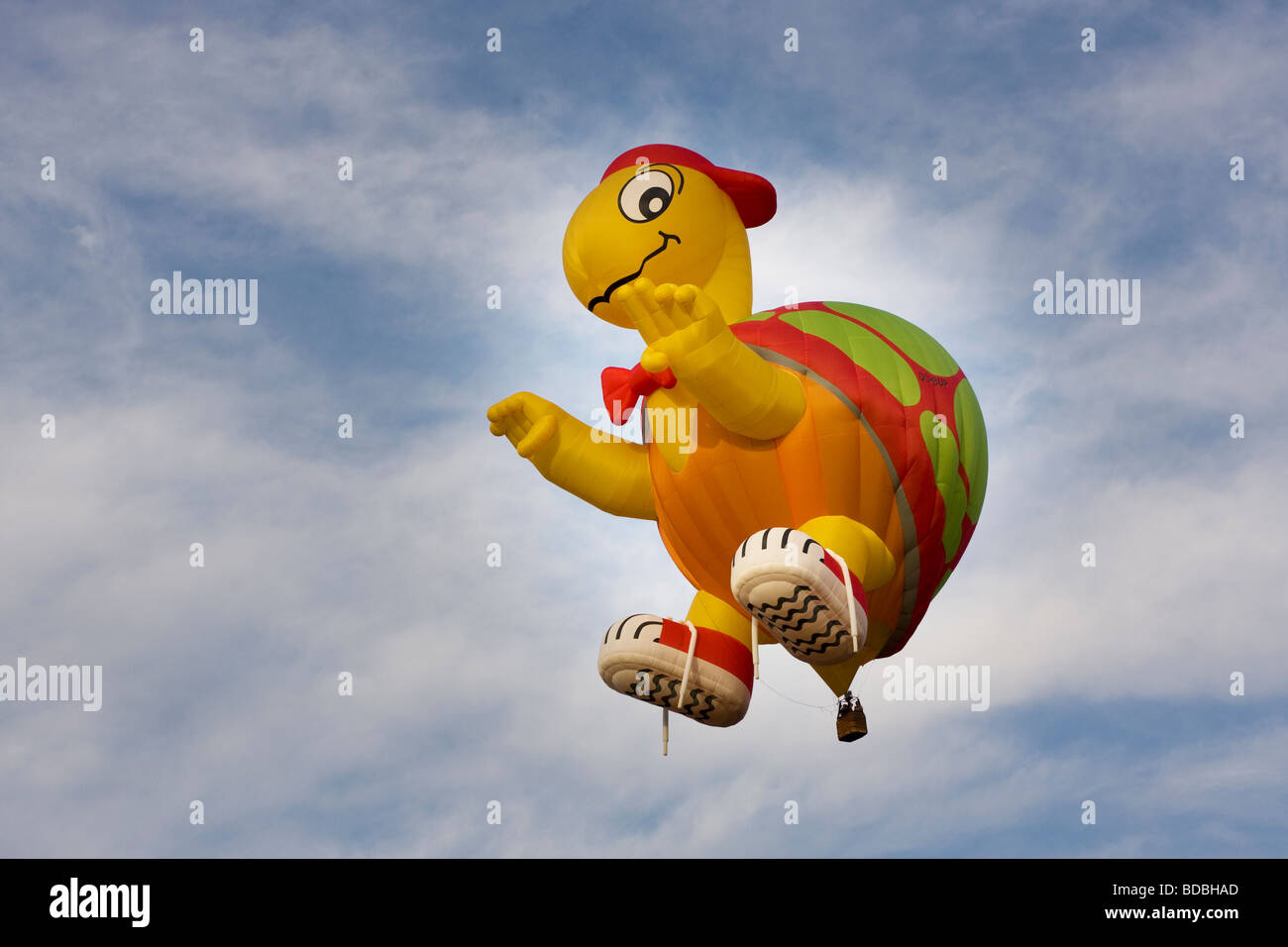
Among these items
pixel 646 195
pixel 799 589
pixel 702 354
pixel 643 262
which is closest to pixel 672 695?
pixel 799 589

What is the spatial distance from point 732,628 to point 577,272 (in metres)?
3.40

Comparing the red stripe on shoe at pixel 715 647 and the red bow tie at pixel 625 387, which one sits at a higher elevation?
the red bow tie at pixel 625 387

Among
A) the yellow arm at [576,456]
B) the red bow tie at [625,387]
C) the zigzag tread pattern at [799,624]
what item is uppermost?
the red bow tie at [625,387]

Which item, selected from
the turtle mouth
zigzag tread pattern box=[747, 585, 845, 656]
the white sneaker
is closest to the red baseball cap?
the turtle mouth

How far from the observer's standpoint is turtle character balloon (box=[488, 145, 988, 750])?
13008 mm

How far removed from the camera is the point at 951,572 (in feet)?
49.1

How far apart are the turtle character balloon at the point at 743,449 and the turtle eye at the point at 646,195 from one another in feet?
0.06

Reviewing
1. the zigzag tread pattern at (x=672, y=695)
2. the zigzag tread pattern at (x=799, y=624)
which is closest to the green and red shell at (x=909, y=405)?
the zigzag tread pattern at (x=799, y=624)

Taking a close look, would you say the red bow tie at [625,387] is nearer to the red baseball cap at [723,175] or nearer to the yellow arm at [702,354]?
the yellow arm at [702,354]

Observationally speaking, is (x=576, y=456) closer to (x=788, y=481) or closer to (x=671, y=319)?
(x=788, y=481)

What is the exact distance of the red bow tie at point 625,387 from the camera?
14375mm

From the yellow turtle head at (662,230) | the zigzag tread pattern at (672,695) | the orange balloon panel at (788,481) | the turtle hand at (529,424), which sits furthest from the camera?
the turtle hand at (529,424)

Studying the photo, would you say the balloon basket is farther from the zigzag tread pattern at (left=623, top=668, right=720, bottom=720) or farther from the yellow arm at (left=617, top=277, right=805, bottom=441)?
the yellow arm at (left=617, top=277, right=805, bottom=441)
